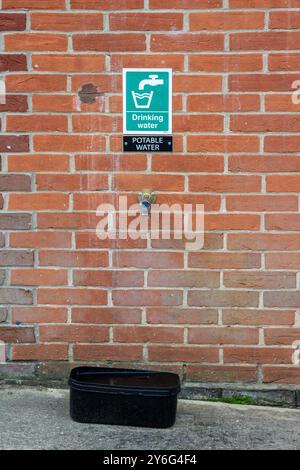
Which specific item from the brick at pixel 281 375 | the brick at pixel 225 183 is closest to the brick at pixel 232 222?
the brick at pixel 225 183

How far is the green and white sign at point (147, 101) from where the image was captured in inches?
137

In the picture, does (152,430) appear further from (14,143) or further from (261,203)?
(14,143)

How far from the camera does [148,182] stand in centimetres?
355

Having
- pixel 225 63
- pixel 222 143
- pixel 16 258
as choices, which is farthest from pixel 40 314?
pixel 225 63

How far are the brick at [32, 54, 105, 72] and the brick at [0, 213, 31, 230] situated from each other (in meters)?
0.81

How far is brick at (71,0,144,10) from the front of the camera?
3.46 m

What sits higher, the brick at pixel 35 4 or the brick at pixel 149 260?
the brick at pixel 35 4

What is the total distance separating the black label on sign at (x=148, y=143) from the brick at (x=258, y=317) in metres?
→ 0.96

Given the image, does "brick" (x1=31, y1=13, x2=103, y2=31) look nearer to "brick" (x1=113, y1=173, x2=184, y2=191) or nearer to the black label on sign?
the black label on sign

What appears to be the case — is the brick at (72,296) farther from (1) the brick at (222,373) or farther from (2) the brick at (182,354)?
(1) the brick at (222,373)

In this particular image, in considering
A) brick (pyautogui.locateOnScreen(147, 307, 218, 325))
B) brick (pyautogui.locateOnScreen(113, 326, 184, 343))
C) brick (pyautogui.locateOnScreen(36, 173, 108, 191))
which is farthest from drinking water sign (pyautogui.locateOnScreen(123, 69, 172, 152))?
brick (pyautogui.locateOnScreen(113, 326, 184, 343))

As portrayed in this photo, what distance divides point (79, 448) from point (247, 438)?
82 centimetres

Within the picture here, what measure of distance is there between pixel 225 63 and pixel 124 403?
184cm
